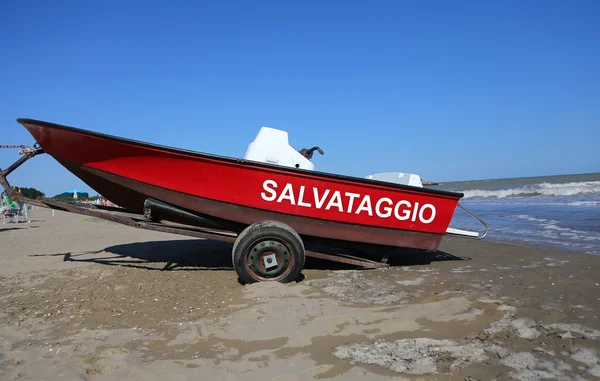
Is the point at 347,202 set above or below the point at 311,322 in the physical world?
above

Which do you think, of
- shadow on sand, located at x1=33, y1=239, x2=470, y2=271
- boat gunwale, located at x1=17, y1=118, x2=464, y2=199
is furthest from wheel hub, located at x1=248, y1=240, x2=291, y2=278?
shadow on sand, located at x1=33, y1=239, x2=470, y2=271


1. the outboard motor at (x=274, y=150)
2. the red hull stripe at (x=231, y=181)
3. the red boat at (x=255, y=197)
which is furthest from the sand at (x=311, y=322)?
the outboard motor at (x=274, y=150)

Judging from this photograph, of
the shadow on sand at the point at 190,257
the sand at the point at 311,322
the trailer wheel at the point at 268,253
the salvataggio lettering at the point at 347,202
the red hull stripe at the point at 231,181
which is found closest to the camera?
the sand at the point at 311,322

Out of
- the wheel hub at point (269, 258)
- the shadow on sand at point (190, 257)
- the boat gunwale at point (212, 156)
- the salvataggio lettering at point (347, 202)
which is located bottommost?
the shadow on sand at point (190, 257)

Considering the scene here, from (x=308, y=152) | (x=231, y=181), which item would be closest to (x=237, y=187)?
(x=231, y=181)

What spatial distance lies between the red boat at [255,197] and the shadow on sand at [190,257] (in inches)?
33.2

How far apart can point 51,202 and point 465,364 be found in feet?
16.0

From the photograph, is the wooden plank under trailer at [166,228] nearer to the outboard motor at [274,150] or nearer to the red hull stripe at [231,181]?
the red hull stripe at [231,181]

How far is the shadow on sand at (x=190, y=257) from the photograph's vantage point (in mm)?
5633

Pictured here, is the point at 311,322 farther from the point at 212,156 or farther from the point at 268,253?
the point at 212,156

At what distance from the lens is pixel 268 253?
4301 mm

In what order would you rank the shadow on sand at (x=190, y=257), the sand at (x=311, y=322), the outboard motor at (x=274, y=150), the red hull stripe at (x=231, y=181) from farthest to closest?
the shadow on sand at (x=190, y=257) < the outboard motor at (x=274, y=150) < the red hull stripe at (x=231, y=181) < the sand at (x=311, y=322)

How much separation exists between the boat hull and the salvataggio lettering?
12mm

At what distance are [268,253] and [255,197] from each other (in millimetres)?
677
